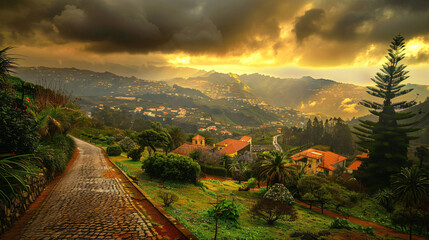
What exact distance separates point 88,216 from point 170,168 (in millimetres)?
10387

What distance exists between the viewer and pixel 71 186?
34.6 ft

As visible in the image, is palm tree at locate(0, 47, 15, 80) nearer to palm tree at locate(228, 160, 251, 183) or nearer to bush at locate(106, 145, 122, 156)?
bush at locate(106, 145, 122, 156)

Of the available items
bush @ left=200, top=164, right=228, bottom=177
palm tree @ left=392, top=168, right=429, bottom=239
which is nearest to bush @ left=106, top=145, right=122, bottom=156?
bush @ left=200, top=164, right=228, bottom=177

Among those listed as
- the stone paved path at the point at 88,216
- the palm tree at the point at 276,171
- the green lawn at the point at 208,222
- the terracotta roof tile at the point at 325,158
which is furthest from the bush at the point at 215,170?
the terracotta roof tile at the point at 325,158

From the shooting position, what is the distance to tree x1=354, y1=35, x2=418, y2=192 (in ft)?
102

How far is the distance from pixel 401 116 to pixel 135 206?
1705 inches

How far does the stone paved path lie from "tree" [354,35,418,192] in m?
37.9

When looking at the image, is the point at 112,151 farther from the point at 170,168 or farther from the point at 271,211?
the point at 271,211

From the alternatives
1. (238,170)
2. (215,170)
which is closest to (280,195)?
(238,170)

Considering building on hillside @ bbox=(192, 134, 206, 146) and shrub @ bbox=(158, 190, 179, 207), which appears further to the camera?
building on hillside @ bbox=(192, 134, 206, 146)

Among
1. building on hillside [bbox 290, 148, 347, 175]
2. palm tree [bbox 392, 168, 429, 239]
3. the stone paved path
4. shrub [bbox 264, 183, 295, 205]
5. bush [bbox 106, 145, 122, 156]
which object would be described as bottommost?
building on hillside [bbox 290, 148, 347, 175]

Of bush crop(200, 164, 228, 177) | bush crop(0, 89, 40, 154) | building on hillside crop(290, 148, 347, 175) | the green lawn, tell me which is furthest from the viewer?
building on hillside crop(290, 148, 347, 175)

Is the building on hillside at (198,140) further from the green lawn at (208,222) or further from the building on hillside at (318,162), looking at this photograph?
the green lawn at (208,222)

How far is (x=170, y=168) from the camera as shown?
1745 centimetres
